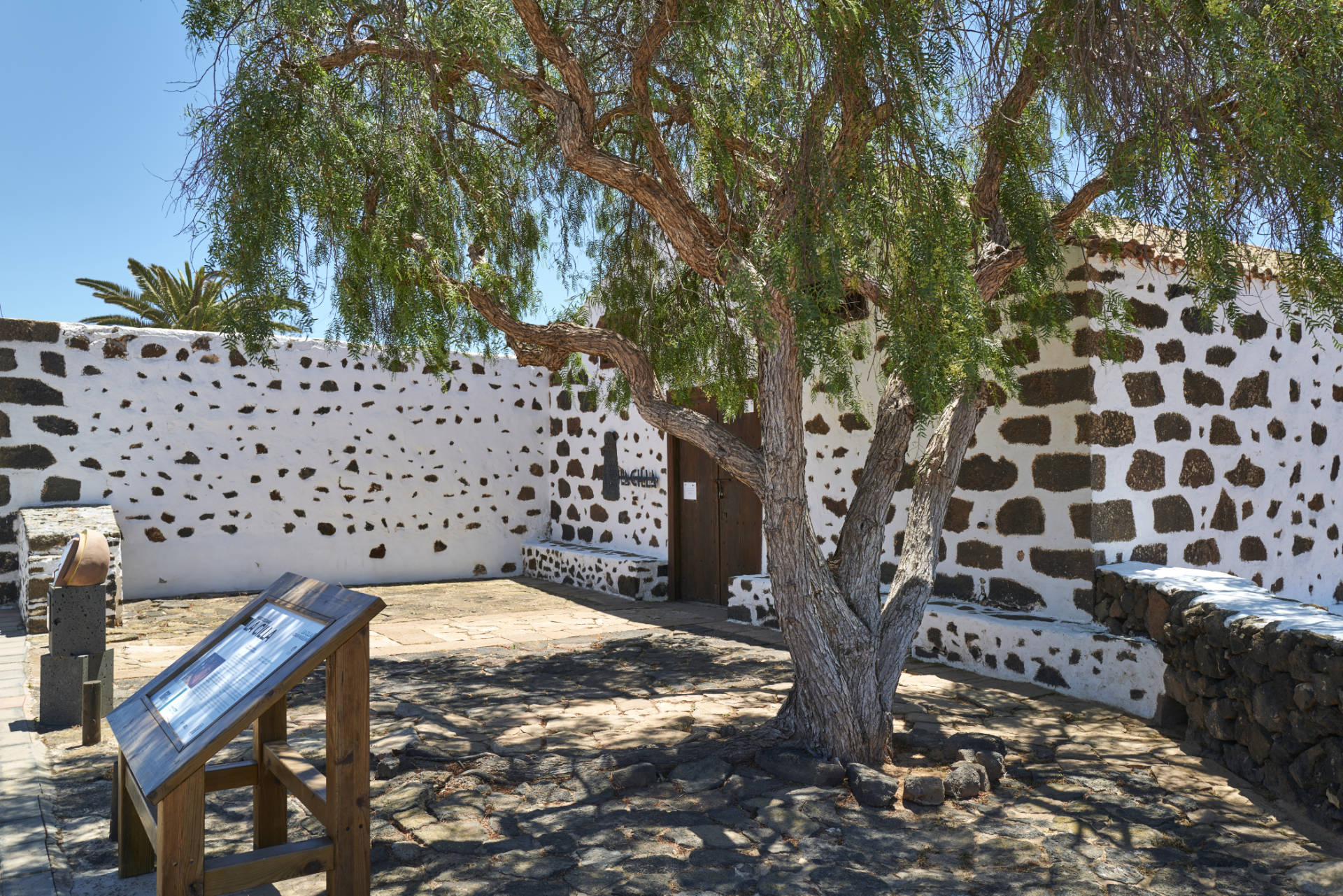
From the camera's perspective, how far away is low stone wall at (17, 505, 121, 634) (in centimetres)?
618

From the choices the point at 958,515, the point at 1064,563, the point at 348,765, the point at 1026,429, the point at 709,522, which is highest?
the point at 1026,429

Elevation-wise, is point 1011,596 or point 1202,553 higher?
point 1202,553

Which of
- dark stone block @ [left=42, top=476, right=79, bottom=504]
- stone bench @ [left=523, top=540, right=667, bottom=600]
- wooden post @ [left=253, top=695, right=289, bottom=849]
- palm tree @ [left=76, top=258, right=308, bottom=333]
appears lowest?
wooden post @ [left=253, top=695, right=289, bottom=849]

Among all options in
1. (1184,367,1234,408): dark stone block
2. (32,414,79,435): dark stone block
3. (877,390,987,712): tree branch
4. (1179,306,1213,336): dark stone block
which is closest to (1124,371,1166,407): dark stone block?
(1184,367,1234,408): dark stone block

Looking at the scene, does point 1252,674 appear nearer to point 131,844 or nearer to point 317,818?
point 317,818

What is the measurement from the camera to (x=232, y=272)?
157 inches

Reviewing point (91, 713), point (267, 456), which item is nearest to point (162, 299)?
point (267, 456)

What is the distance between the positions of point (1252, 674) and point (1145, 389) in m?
2.13

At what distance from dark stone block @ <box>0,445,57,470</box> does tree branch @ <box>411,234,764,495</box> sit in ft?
17.1

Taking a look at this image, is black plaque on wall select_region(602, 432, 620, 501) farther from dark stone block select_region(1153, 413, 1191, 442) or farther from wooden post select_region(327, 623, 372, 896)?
wooden post select_region(327, 623, 372, 896)

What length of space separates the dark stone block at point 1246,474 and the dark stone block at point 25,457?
8.57 m

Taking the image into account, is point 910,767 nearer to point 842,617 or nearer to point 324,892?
point 842,617

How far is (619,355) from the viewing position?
14.2 ft

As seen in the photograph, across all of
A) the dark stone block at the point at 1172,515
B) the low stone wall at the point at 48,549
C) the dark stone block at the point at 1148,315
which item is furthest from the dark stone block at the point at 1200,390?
the low stone wall at the point at 48,549
